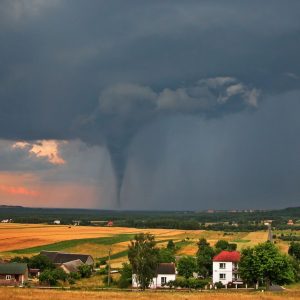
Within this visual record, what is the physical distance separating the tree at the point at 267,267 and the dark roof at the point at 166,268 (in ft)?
41.0

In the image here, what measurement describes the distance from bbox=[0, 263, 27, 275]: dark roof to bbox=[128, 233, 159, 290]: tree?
21523 mm

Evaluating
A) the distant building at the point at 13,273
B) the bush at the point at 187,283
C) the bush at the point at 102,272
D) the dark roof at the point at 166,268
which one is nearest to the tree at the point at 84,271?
the bush at the point at 102,272

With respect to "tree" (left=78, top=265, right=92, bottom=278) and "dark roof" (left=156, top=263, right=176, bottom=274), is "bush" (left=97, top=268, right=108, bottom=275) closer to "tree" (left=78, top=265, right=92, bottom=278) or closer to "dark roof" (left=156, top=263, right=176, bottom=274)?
"tree" (left=78, top=265, right=92, bottom=278)

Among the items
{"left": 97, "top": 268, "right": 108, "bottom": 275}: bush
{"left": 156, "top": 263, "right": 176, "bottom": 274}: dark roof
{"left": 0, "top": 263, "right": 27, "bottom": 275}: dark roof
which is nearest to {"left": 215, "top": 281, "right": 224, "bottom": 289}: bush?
{"left": 156, "top": 263, "right": 176, "bottom": 274}: dark roof

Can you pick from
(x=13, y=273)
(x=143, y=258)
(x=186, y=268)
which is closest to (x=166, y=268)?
(x=186, y=268)

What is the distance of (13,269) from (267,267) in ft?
132

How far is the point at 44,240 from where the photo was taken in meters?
163

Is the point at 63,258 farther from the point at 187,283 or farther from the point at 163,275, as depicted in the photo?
the point at 187,283

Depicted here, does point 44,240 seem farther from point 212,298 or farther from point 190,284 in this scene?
point 212,298

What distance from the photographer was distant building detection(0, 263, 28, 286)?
88269 millimetres

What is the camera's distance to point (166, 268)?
93.1 metres

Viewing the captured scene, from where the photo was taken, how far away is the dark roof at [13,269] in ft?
294

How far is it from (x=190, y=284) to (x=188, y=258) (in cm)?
1051

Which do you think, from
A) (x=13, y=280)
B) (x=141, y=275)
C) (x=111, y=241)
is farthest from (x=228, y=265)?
(x=111, y=241)
